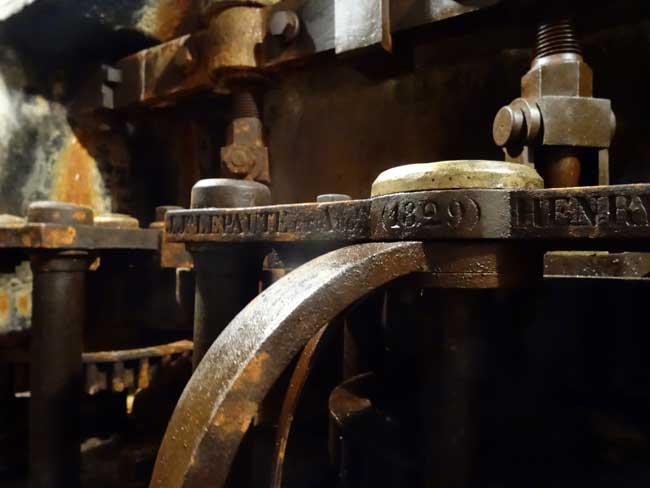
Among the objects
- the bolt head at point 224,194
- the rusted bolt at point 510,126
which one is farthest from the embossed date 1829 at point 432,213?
the rusted bolt at point 510,126

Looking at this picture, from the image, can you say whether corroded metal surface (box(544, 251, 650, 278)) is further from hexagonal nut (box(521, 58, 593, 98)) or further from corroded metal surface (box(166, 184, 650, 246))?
corroded metal surface (box(166, 184, 650, 246))

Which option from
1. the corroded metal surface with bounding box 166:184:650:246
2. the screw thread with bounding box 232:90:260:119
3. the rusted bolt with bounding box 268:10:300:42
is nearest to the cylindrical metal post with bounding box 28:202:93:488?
the screw thread with bounding box 232:90:260:119

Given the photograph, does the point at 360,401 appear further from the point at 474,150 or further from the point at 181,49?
the point at 181,49

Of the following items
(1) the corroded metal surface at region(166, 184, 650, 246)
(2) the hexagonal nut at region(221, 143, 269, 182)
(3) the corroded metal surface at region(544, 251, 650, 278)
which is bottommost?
(3) the corroded metal surface at region(544, 251, 650, 278)

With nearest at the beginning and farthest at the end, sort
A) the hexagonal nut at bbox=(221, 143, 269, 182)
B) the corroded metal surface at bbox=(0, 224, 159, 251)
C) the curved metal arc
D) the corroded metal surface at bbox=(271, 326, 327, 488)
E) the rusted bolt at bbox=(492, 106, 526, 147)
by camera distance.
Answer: the curved metal arc, the corroded metal surface at bbox=(271, 326, 327, 488), the rusted bolt at bbox=(492, 106, 526, 147), the corroded metal surface at bbox=(0, 224, 159, 251), the hexagonal nut at bbox=(221, 143, 269, 182)

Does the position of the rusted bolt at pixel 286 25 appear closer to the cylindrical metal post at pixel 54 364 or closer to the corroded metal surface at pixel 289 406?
the cylindrical metal post at pixel 54 364

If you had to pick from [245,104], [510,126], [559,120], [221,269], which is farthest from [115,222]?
[559,120]

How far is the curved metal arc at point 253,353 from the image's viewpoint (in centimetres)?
71

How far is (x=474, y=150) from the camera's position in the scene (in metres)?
2.11

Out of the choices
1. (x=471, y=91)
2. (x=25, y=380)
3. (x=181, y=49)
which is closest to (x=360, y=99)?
(x=471, y=91)

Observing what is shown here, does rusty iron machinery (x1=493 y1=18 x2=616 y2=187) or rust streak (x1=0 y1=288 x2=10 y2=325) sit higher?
rusty iron machinery (x1=493 y1=18 x2=616 y2=187)

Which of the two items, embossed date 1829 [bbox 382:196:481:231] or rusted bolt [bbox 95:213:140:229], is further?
rusted bolt [bbox 95:213:140:229]

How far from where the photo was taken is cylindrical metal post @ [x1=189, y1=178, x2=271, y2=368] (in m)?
1.29

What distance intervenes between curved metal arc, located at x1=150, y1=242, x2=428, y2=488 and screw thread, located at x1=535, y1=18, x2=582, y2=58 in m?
1.10
